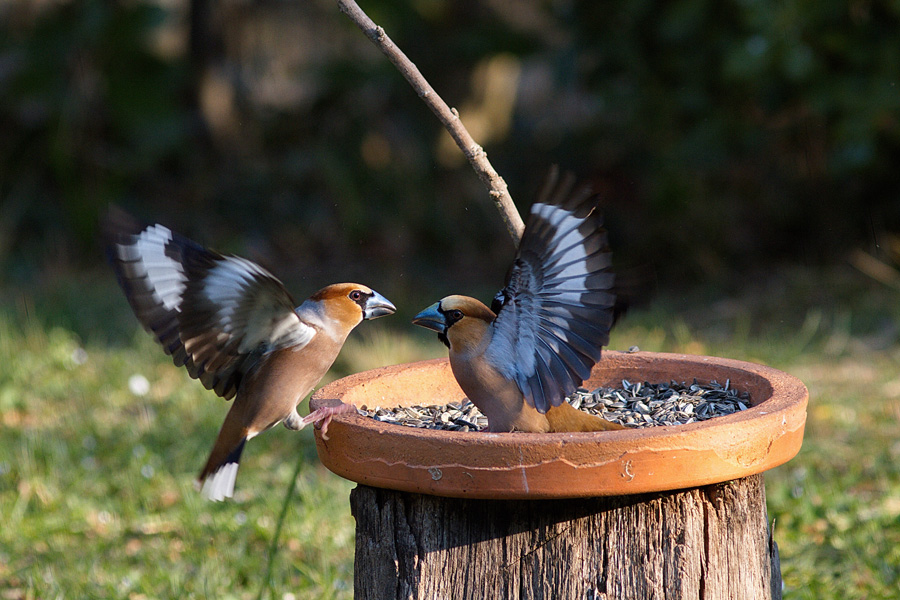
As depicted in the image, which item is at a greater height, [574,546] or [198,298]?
[198,298]

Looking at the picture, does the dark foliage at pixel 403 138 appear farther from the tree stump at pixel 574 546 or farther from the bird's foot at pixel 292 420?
the tree stump at pixel 574 546

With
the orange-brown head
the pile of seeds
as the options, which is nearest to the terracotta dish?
the pile of seeds

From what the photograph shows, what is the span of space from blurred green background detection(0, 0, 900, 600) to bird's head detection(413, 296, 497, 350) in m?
0.33

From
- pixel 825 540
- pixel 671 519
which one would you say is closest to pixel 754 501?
pixel 671 519

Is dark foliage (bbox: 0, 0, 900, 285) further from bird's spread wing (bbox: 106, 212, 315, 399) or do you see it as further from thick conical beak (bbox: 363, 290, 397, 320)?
bird's spread wing (bbox: 106, 212, 315, 399)

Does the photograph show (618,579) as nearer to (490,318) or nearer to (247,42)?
(490,318)

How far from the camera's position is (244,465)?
4.22m

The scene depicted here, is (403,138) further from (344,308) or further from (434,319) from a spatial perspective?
(434,319)

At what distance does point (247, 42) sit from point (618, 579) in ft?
25.0

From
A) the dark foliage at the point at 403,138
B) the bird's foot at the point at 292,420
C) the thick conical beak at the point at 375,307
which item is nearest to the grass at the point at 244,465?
the bird's foot at the point at 292,420

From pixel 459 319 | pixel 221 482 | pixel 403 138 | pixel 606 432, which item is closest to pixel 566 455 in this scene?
pixel 606 432

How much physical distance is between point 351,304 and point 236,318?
279mm

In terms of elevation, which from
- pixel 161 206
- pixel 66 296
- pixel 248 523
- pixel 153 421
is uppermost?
pixel 161 206

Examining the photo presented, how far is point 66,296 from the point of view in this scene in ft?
22.2
